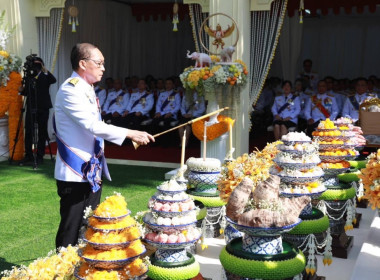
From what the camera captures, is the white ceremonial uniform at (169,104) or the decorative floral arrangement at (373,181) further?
the white ceremonial uniform at (169,104)

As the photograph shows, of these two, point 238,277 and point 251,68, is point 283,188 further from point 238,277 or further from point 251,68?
point 251,68

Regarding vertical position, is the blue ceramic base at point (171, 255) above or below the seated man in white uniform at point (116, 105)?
below

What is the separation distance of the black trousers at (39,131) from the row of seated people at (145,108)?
1.94 meters

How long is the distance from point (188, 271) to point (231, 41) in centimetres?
553

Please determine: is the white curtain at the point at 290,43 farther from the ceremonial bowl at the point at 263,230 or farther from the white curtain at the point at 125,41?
the ceremonial bowl at the point at 263,230

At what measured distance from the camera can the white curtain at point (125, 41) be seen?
473 inches

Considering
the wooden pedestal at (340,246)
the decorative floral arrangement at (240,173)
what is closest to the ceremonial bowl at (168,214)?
the decorative floral arrangement at (240,173)

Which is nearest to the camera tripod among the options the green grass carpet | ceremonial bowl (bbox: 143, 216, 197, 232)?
the green grass carpet

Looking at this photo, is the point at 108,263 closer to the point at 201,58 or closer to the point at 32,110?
the point at 201,58

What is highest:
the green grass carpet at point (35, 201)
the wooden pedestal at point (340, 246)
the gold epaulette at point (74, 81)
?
the gold epaulette at point (74, 81)

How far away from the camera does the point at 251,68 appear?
338 inches

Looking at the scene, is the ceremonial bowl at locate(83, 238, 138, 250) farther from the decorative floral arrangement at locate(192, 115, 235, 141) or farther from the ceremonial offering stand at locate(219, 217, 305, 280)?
the decorative floral arrangement at locate(192, 115, 235, 141)

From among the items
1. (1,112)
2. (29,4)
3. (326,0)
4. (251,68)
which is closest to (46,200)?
(1,112)

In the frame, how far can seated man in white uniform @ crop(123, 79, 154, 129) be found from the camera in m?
10.7
